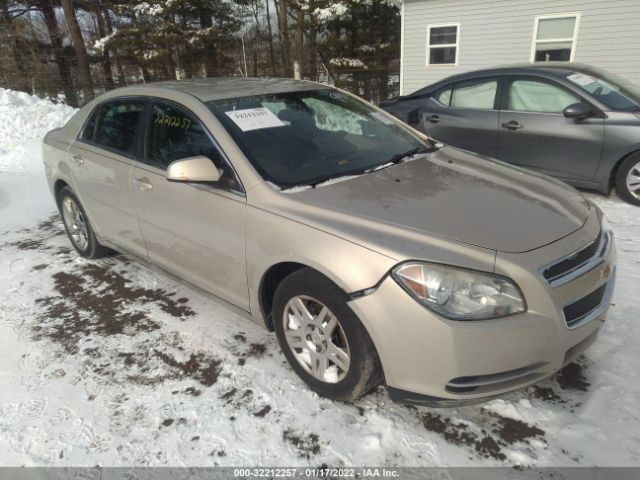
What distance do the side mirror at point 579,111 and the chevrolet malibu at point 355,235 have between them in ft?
8.28

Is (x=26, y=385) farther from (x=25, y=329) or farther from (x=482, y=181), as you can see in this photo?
(x=482, y=181)

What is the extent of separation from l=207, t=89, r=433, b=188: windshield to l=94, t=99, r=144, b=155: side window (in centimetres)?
82

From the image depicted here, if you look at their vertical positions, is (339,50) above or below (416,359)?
above

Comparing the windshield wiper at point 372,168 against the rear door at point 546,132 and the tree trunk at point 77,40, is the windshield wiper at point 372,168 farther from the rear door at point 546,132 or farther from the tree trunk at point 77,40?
the tree trunk at point 77,40

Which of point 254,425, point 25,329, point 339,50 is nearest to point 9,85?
point 339,50

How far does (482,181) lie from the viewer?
266 cm

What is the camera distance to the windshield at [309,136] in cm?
265

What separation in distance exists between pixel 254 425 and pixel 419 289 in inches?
44.3

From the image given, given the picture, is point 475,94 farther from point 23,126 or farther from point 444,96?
point 23,126

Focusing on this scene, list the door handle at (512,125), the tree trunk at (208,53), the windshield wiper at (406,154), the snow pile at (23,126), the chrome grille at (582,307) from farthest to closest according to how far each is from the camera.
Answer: the tree trunk at (208,53) → the snow pile at (23,126) → the door handle at (512,125) → the windshield wiper at (406,154) → the chrome grille at (582,307)

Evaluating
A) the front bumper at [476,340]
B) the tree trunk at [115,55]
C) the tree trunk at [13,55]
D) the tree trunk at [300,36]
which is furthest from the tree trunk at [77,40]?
the front bumper at [476,340]

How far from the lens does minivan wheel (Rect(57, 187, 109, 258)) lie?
416 centimetres

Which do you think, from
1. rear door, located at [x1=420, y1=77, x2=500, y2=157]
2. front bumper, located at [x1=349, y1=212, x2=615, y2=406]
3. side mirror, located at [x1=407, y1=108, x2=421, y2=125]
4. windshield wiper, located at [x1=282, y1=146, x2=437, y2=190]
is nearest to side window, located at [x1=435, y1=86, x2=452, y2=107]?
rear door, located at [x1=420, y1=77, x2=500, y2=157]

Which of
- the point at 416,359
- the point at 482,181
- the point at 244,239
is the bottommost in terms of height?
the point at 416,359
